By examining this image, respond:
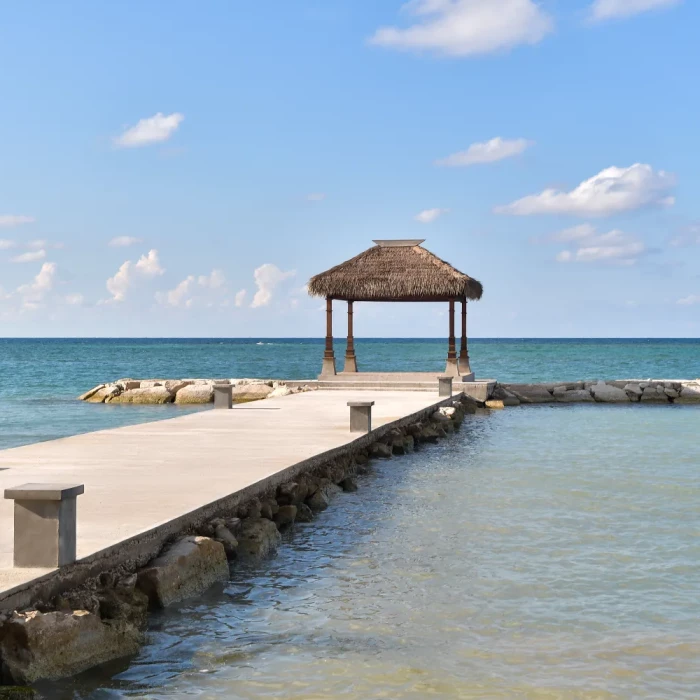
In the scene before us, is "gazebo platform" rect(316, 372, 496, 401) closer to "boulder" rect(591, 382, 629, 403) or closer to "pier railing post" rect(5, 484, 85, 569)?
"boulder" rect(591, 382, 629, 403)

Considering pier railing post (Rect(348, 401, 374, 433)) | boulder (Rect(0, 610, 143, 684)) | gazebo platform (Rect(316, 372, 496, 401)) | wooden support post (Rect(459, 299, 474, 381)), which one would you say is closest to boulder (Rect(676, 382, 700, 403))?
gazebo platform (Rect(316, 372, 496, 401))

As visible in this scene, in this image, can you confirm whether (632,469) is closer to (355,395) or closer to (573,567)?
(573,567)

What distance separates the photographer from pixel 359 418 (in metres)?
14.4

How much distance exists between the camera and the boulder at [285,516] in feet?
31.9

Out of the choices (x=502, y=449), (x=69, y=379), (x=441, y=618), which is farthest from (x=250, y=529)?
(x=69, y=379)

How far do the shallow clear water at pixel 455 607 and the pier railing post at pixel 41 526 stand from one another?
2.60 ft

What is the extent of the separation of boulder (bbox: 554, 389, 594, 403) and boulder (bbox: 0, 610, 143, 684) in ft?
78.7

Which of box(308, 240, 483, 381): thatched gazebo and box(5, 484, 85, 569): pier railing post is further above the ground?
box(308, 240, 483, 381): thatched gazebo

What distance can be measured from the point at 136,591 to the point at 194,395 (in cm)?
2265

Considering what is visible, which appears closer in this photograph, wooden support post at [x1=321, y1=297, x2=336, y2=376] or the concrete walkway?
the concrete walkway

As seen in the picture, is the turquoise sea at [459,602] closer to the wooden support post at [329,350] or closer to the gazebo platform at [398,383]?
the gazebo platform at [398,383]

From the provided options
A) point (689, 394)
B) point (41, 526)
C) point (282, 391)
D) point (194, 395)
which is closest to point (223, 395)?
point (282, 391)

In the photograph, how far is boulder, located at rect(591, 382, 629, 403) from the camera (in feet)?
93.4

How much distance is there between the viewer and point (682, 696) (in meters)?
5.56
